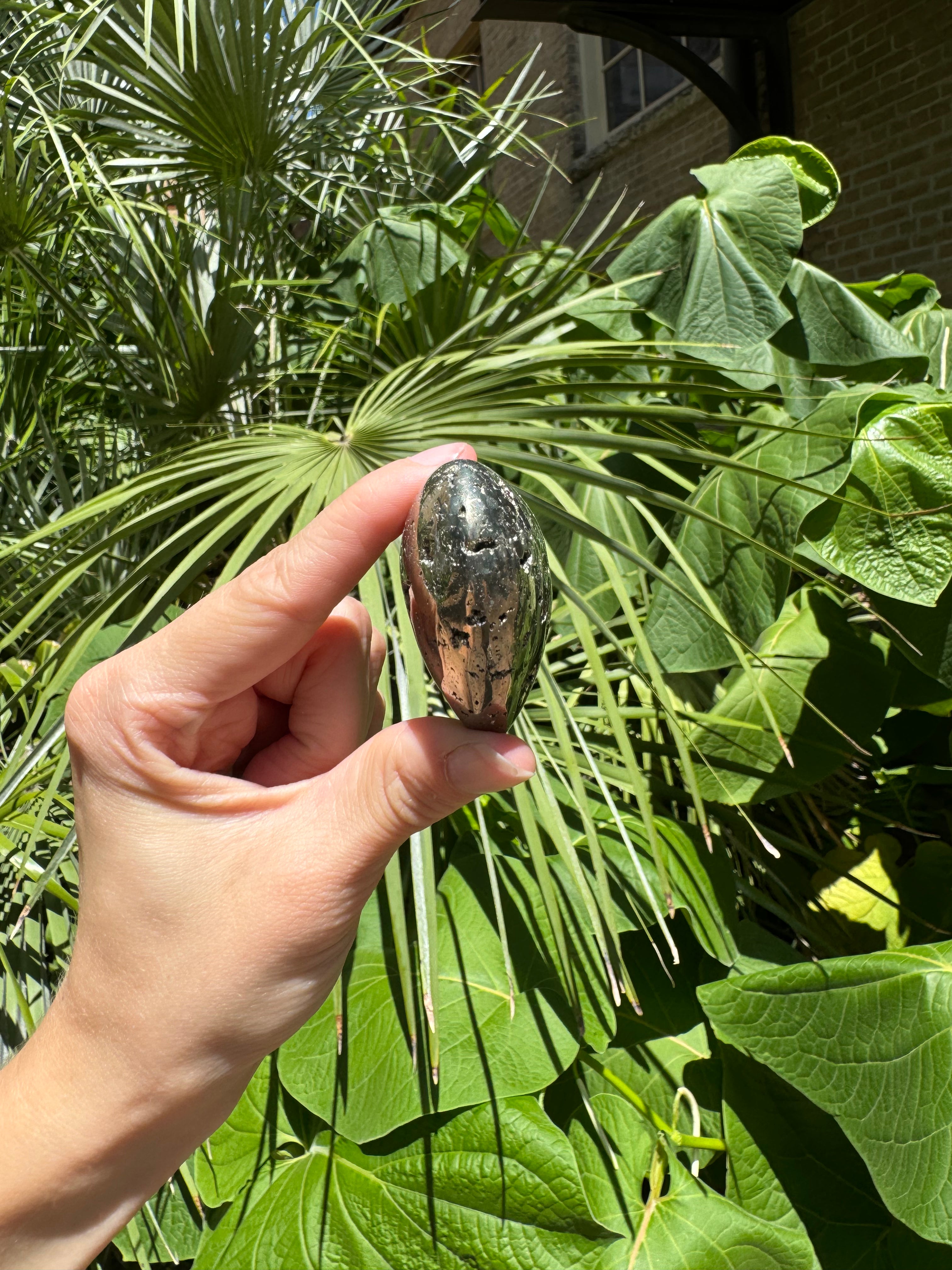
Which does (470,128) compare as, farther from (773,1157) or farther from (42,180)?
(773,1157)

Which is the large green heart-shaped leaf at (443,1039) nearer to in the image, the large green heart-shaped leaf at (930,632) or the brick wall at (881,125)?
the large green heart-shaped leaf at (930,632)

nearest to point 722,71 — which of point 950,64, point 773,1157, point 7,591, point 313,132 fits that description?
point 950,64

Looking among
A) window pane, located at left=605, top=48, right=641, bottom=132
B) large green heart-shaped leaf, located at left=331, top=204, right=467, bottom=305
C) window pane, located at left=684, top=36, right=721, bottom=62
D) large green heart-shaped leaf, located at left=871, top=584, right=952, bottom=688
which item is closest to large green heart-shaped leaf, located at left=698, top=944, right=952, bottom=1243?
large green heart-shaped leaf, located at left=871, top=584, right=952, bottom=688

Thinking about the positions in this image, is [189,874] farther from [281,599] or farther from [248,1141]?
[248,1141]

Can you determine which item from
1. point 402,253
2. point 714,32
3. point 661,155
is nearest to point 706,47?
point 661,155

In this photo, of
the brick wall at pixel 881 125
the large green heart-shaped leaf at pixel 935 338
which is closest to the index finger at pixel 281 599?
the large green heart-shaped leaf at pixel 935 338

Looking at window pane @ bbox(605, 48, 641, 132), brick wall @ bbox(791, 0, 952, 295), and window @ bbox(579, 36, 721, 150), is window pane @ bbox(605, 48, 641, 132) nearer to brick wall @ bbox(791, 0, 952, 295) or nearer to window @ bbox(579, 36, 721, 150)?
window @ bbox(579, 36, 721, 150)
